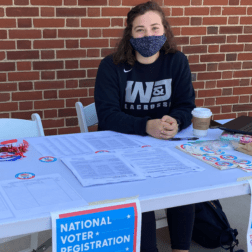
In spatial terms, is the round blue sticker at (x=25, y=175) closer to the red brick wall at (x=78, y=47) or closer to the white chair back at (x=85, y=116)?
the white chair back at (x=85, y=116)

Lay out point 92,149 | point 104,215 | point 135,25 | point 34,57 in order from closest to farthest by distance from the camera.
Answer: point 104,215 < point 92,149 < point 135,25 < point 34,57

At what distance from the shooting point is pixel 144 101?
1.88 meters

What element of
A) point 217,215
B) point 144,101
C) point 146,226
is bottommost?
point 217,215

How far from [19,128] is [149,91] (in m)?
0.67

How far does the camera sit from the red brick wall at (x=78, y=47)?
2543mm

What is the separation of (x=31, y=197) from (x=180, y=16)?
2.29 m

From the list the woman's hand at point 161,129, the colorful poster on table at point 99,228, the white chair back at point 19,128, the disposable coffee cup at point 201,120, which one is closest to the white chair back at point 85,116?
the white chair back at point 19,128

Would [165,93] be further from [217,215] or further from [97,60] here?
[97,60]

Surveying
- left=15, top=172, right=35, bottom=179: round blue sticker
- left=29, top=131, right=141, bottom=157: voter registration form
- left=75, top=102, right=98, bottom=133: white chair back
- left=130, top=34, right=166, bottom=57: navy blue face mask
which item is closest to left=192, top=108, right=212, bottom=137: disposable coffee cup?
left=29, top=131, right=141, bottom=157: voter registration form

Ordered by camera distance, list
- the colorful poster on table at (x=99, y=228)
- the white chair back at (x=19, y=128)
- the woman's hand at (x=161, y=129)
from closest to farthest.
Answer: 1. the colorful poster on table at (x=99, y=228)
2. the woman's hand at (x=161, y=129)
3. the white chair back at (x=19, y=128)

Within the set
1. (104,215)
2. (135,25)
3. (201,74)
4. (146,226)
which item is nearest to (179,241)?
(146,226)

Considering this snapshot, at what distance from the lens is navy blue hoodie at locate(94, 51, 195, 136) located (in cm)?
182

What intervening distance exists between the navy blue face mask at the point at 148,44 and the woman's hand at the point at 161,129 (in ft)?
1.40

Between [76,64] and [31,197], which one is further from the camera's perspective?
[76,64]
